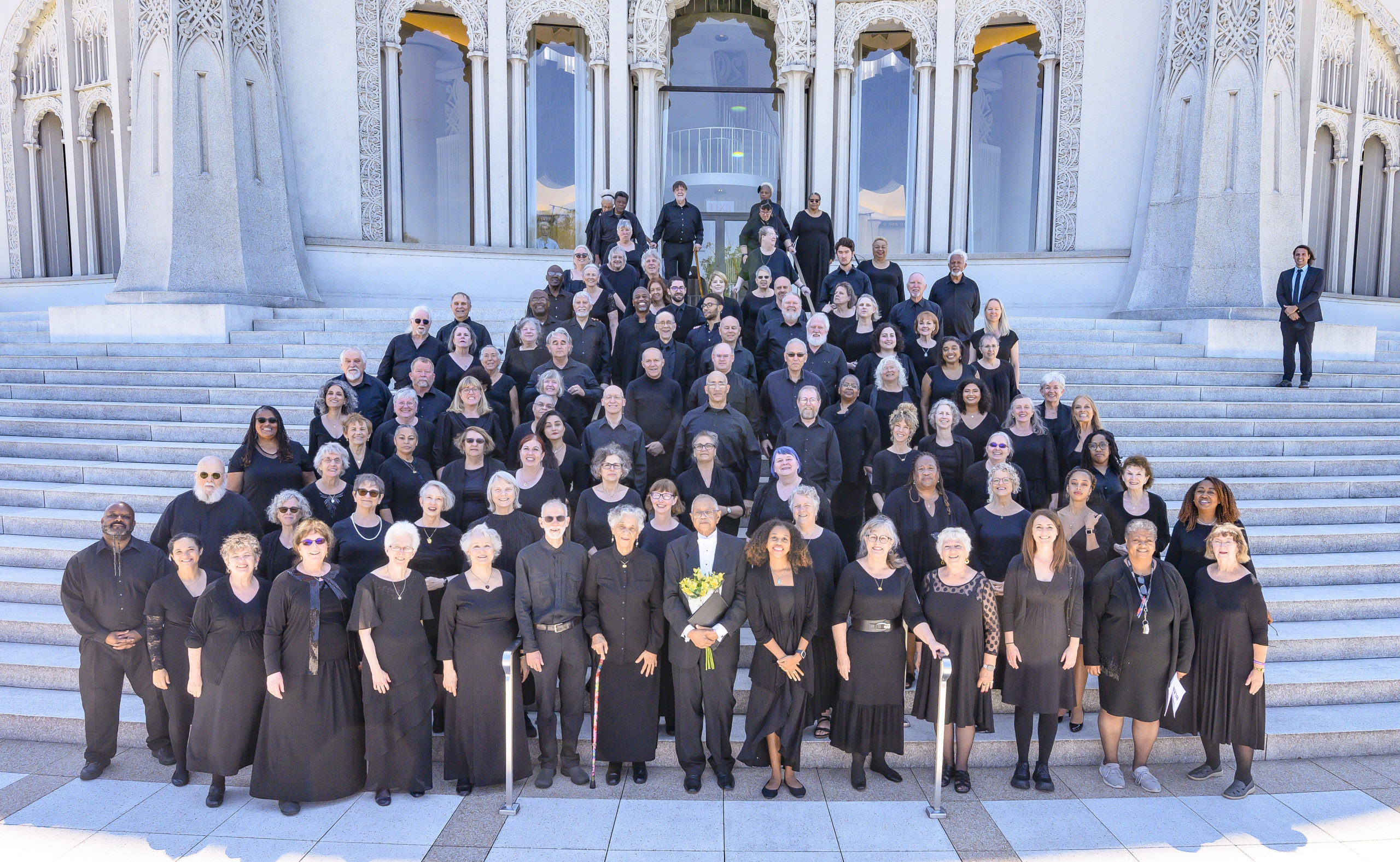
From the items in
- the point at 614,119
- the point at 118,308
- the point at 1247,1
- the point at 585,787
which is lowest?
the point at 585,787

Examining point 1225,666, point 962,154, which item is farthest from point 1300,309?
point 962,154

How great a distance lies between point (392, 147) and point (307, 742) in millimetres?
11761

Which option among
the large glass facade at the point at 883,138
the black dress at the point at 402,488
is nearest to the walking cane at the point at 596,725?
the black dress at the point at 402,488

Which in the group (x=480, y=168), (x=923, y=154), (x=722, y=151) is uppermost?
(x=722, y=151)

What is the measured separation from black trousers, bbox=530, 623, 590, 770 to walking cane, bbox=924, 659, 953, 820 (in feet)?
6.40

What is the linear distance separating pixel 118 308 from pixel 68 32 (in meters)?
6.69

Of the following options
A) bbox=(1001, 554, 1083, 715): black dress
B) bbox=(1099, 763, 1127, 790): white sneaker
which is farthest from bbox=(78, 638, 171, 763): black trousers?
bbox=(1099, 763, 1127, 790): white sneaker

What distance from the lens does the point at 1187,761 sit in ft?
17.2

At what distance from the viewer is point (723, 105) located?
15.5m

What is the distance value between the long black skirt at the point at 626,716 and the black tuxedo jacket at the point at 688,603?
0.26m

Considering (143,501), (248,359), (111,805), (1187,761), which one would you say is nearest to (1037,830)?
(1187,761)

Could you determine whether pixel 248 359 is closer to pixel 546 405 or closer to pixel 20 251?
pixel 546 405

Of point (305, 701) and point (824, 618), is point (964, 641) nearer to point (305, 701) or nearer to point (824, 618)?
point (824, 618)

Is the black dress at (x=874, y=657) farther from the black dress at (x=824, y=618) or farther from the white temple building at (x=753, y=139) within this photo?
the white temple building at (x=753, y=139)
